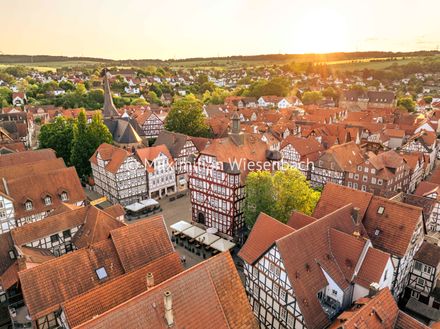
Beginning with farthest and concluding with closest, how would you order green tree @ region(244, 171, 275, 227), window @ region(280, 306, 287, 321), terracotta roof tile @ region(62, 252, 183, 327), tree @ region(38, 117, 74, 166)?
tree @ region(38, 117, 74, 166), green tree @ region(244, 171, 275, 227), window @ region(280, 306, 287, 321), terracotta roof tile @ region(62, 252, 183, 327)

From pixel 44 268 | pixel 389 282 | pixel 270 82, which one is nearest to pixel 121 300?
pixel 44 268

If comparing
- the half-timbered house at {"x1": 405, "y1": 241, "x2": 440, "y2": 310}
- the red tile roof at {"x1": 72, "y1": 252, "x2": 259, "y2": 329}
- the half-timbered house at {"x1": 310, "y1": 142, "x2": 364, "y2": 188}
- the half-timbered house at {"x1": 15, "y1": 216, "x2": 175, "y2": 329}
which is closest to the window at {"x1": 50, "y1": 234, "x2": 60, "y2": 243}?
the half-timbered house at {"x1": 15, "y1": 216, "x2": 175, "y2": 329}

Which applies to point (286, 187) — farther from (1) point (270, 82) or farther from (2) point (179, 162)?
(1) point (270, 82)

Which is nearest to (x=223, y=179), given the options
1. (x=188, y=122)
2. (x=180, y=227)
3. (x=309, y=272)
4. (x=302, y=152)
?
(x=180, y=227)

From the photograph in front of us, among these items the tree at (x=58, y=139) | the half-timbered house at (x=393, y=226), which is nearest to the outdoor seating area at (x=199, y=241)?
the half-timbered house at (x=393, y=226)

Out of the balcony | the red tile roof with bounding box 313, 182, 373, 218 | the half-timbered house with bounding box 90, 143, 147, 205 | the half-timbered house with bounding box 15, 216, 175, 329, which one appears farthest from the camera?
the half-timbered house with bounding box 90, 143, 147, 205

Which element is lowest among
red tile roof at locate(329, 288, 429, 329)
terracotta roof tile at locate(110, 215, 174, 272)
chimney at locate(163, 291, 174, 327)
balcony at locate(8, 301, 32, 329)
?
balcony at locate(8, 301, 32, 329)

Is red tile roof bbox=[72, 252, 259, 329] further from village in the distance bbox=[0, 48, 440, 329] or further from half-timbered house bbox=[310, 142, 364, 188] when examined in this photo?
half-timbered house bbox=[310, 142, 364, 188]

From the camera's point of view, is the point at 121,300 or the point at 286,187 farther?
the point at 286,187

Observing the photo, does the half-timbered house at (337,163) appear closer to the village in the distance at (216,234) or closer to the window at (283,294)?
the village in the distance at (216,234)
